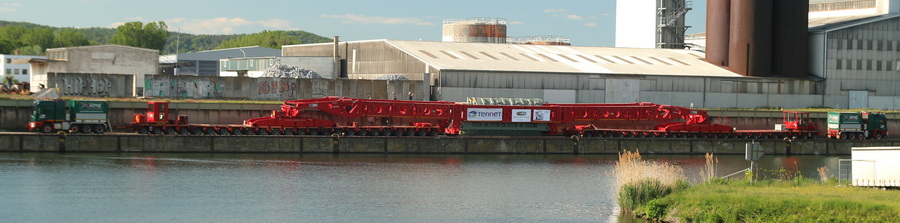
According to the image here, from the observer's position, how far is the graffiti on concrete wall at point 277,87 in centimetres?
8400

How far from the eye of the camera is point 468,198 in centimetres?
4728

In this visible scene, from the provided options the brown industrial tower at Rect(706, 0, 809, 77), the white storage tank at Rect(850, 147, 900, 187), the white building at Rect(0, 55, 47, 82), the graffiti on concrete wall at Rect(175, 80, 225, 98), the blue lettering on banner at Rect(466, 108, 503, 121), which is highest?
the brown industrial tower at Rect(706, 0, 809, 77)

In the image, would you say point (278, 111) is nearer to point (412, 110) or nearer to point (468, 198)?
point (412, 110)

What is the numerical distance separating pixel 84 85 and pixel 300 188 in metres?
35.1

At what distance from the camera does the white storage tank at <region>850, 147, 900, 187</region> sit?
38250 millimetres

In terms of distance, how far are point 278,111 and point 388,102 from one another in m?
7.48

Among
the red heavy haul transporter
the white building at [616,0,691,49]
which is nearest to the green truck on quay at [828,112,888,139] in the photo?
the red heavy haul transporter

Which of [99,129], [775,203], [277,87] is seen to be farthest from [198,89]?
[775,203]

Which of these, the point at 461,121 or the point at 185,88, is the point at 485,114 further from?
the point at 185,88

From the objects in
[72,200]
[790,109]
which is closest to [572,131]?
[790,109]

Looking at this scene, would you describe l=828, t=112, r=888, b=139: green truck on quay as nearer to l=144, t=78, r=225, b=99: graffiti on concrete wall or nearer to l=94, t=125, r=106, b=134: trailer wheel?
l=144, t=78, r=225, b=99: graffiti on concrete wall

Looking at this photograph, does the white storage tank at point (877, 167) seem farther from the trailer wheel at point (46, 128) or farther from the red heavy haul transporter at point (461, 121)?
the trailer wheel at point (46, 128)

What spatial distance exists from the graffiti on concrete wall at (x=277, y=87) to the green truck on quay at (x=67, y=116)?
18929mm

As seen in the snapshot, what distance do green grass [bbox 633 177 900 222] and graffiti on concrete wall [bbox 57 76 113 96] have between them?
5004 centimetres
